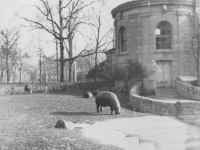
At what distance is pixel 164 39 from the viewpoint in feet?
74.2

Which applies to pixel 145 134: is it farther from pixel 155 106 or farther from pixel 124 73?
pixel 124 73

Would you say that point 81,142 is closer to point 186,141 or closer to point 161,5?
point 186,141

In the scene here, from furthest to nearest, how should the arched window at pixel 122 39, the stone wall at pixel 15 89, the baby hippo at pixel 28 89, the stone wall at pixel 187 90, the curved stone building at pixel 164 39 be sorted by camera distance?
the baby hippo at pixel 28 89
the arched window at pixel 122 39
the stone wall at pixel 15 89
the curved stone building at pixel 164 39
the stone wall at pixel 187 90

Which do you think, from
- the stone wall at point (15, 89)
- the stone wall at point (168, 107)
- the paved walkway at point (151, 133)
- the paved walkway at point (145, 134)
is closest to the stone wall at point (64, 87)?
the stone wall at point (15, 89)

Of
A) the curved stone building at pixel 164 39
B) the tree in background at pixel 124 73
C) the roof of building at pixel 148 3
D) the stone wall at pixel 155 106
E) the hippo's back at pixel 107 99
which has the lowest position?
the stone wall at pixel 155 106

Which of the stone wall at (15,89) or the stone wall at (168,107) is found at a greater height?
the stone wall at (15,89)

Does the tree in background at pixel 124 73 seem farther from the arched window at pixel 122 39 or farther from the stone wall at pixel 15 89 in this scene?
the stone wall at pixel 15 89

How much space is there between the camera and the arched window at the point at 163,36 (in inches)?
888

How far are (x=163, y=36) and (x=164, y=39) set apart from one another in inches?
10.4

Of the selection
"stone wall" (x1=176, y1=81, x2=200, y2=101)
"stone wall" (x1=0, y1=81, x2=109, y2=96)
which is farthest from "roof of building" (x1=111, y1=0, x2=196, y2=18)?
"stone wall" (x1=0, y1=81, x2=109, y2=96)

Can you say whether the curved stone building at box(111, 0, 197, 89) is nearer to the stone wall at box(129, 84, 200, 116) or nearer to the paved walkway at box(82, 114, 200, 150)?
the stone wall at box(129, 84, 200, 116)

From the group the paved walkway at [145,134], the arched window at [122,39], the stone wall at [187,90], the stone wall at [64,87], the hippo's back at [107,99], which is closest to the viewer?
the paved walkway at [145,134]

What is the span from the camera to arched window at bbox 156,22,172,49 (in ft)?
74.0

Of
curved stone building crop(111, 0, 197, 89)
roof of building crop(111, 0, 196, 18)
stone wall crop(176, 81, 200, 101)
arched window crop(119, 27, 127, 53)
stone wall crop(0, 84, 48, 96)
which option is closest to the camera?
stone wall crop(176, 81, 200, 101)
